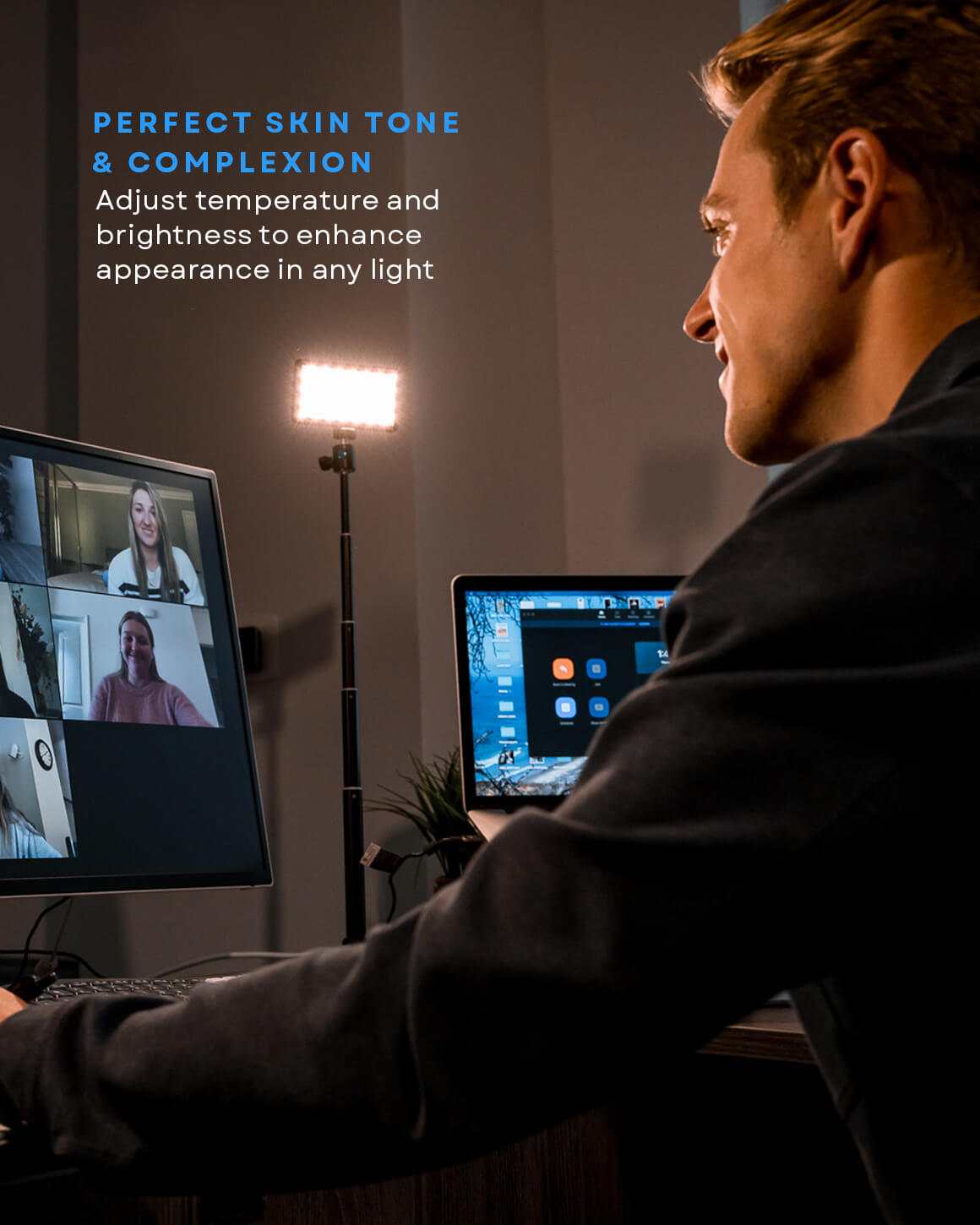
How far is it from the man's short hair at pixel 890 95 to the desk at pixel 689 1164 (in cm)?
95

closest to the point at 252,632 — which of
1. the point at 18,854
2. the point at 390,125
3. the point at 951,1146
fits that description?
the point at 390,125

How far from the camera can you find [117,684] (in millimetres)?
1267

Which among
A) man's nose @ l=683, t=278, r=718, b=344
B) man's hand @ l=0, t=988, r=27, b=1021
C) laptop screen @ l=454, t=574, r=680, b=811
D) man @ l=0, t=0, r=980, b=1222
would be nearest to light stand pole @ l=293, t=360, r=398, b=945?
laptop screen @ l=454, t=574, r=680, b=811

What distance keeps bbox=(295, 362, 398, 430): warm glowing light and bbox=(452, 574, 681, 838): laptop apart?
573mm

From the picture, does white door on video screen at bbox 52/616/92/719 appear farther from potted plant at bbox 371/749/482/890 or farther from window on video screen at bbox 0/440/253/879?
potted plant at bbox 371/749/482/890

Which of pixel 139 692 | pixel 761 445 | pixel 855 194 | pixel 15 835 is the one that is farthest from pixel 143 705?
pixel 855 194

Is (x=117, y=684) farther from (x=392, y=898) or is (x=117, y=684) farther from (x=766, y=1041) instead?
(x=392, y=898)

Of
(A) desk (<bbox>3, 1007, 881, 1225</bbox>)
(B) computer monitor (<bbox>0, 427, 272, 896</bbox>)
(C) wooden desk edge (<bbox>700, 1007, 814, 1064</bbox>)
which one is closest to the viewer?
(C) wooden desk edge (<bbox>700, 1007, 814, 1064</bbox>)

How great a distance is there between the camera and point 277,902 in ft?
7.64

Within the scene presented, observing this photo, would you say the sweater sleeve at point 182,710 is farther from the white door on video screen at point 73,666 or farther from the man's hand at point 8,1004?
the man's hand at point 8,1004

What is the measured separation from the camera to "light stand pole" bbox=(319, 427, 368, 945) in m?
2.01

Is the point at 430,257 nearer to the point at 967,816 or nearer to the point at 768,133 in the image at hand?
the point at 768,133

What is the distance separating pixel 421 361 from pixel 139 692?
4.42 feet

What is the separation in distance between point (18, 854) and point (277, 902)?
1.27 meters
